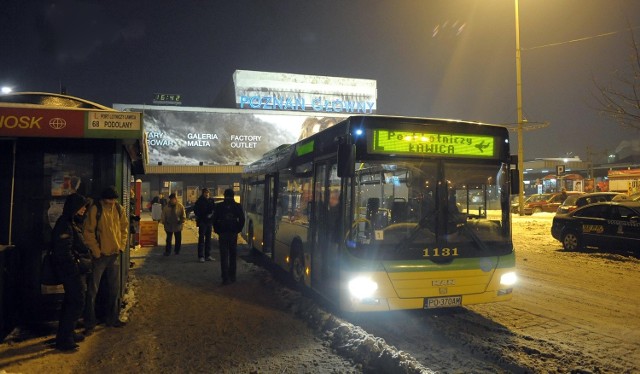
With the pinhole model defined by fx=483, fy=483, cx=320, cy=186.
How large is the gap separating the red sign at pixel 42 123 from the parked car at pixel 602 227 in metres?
13.4

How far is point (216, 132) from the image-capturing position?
52.5 meters

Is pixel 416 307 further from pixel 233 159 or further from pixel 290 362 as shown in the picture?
pixel 233 159

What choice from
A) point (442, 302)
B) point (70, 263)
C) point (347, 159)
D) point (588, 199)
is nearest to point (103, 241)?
point (70, 263)

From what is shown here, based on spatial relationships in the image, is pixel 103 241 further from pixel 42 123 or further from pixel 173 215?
pixel 173 215

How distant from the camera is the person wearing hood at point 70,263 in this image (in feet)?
17.2

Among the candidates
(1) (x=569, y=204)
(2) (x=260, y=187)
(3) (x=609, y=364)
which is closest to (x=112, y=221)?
(3) (x=609, y=364)

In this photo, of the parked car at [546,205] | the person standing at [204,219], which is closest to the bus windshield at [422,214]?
the person standing at [204,219]

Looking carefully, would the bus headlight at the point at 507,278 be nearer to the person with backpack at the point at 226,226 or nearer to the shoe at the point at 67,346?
the person with backpack at the point at 226,226

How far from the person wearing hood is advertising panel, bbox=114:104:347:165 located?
145 ft

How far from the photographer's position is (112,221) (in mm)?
6008

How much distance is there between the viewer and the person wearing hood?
5.25 meters

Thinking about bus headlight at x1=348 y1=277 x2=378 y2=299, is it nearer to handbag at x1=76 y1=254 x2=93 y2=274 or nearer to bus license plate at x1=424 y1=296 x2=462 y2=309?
bus license plate at x1=424 y1=296 x2=462 y2=309

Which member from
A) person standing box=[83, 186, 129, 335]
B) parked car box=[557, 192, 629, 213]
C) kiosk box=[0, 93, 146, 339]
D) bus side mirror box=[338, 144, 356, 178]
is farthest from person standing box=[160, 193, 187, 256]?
parked car box=[557, 192, 629, 213]

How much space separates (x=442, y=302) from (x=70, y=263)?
4531 mm
